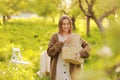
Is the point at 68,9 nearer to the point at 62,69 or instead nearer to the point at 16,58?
the point at 16,58

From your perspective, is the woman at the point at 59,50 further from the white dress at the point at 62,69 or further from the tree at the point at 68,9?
the tree at the point at 68,9

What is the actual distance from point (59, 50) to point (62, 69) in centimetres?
26

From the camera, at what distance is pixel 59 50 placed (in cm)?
395

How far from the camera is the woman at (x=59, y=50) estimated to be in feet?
12.8

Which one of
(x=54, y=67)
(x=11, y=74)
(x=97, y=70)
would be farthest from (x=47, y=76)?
(x=97, y=70)

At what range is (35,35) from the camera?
21125 millimetres

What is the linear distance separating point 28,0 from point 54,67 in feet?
83.4

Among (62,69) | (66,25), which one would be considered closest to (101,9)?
(66,25)

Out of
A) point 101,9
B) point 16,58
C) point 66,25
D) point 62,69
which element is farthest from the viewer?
point 16,58

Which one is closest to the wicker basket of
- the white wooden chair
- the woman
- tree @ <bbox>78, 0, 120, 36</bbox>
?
the woman

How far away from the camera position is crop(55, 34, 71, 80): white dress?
13.3 feet

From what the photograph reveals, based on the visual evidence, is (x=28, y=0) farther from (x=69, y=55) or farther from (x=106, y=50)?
(x=106, y=50)

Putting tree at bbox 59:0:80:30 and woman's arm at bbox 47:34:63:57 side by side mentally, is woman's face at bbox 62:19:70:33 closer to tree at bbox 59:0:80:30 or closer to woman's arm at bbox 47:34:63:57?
woman's arm at bbox 47:34:63:57

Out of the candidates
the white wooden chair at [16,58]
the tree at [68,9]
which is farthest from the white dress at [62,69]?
the tree at [68,9]
